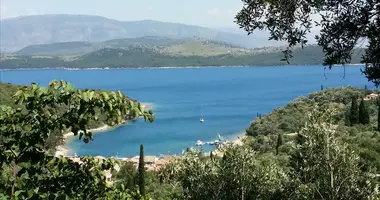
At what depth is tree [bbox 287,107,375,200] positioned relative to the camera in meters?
8.27

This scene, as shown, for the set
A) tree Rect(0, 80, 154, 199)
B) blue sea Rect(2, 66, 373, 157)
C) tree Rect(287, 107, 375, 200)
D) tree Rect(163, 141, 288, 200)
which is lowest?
blue sea Rect(2, 66, 373, 157)

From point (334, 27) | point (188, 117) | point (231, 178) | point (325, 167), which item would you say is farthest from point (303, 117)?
point (334, 27)

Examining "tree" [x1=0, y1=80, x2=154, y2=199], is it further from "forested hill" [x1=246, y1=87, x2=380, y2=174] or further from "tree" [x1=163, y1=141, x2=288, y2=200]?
"forested hill" [x1=246, y1=87, x2=380, y2=174]

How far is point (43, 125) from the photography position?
2.61 metres

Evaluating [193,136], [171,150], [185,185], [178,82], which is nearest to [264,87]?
[178,82]

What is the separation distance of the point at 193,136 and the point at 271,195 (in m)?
70.4

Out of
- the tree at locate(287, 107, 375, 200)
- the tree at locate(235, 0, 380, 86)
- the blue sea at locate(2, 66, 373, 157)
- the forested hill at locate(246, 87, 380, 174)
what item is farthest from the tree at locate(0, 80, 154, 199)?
the blue sea at locate(2, 66, 373, 157)

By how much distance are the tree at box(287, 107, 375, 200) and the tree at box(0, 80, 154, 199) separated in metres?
6.28

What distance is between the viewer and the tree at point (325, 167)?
8.27m

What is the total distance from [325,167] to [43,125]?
6850mm

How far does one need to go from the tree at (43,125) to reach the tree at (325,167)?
628 cm

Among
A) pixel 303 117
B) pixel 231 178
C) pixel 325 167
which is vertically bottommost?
pixel 303 117

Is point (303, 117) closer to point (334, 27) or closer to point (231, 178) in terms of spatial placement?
point (231, 178)

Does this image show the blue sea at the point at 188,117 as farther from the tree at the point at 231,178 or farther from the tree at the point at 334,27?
the tree at the point at 334,27
